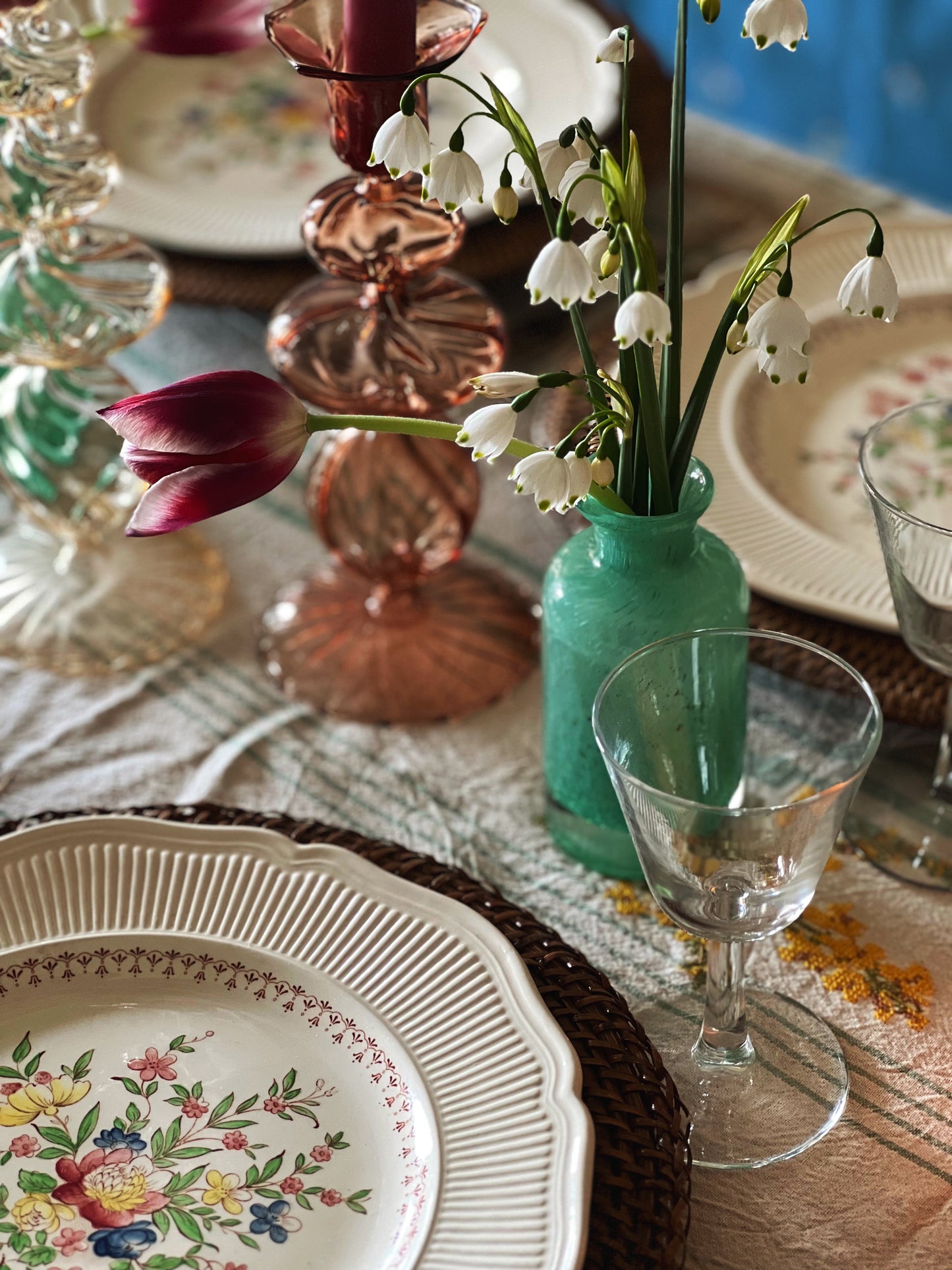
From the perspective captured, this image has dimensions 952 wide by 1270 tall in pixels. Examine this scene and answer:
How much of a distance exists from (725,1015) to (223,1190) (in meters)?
0.24

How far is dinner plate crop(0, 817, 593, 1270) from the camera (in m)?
0.52

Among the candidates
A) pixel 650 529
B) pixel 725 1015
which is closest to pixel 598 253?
pixel 650 529

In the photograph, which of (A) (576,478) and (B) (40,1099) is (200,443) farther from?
(B) (40,1099)

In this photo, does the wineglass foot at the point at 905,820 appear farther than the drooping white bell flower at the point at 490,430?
Yes

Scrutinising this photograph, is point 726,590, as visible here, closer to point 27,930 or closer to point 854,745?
point 854,745

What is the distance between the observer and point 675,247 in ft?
1.86

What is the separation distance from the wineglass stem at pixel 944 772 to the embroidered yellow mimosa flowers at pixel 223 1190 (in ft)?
1.51

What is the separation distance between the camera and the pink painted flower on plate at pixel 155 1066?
0.59 meters

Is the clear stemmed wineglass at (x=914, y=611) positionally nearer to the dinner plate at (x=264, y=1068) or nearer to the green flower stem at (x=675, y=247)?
the green flower stem at (x=675, y=247)

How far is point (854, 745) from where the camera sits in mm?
688

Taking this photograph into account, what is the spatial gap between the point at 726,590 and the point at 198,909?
1.00ft

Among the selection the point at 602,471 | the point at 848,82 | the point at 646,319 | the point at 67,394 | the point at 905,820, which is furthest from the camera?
the point at 848,82

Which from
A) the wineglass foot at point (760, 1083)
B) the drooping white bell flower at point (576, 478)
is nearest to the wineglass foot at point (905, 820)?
the wineglass foot at point (760, 1083)

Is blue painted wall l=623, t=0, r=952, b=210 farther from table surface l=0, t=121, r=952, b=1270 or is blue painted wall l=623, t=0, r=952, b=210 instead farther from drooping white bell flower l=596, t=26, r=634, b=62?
drooping white bell flower l=596, t=26, r=634, b=62
